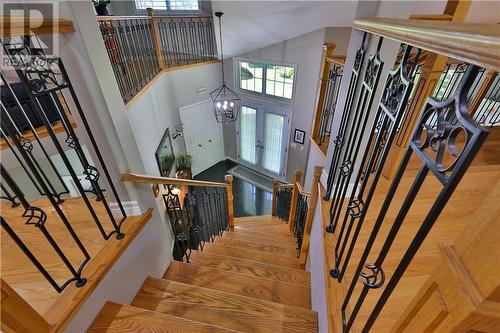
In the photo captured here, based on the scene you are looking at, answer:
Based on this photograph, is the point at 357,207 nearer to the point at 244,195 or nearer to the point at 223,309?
the point at 223,309

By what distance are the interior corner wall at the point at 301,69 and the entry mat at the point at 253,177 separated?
0.78 m

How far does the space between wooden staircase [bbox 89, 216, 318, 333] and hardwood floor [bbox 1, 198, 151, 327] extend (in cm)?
25

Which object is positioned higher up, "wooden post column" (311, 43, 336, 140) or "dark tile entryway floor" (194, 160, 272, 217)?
"wooden post column" (311, 43, 336, 140)

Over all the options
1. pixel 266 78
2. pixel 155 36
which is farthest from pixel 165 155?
pixel 266 78

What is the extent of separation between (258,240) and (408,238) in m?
1.96

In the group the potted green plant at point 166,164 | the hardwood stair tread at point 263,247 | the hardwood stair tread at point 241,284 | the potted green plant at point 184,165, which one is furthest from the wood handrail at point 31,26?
the potted green plant at point 184,165

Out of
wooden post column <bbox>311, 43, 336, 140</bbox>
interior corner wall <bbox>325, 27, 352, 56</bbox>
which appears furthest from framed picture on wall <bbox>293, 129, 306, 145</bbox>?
wooden post column <bbox>311, 43, 336, 140</bbox>

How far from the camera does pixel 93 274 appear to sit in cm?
139

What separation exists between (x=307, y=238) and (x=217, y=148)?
464 cm

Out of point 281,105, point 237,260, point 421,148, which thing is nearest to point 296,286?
point 237,260

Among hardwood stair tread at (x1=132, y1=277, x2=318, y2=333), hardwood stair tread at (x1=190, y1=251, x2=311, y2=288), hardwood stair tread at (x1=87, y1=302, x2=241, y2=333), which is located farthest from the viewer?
hardwood stair tread at (x1=190, y1=251, x2=311, y2=288)

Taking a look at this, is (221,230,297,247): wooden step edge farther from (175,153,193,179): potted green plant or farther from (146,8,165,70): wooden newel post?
(146,8,165,70): wooden newel post

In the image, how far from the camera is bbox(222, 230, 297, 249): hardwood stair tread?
10.1 feet

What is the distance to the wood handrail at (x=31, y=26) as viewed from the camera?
0.96 metres
